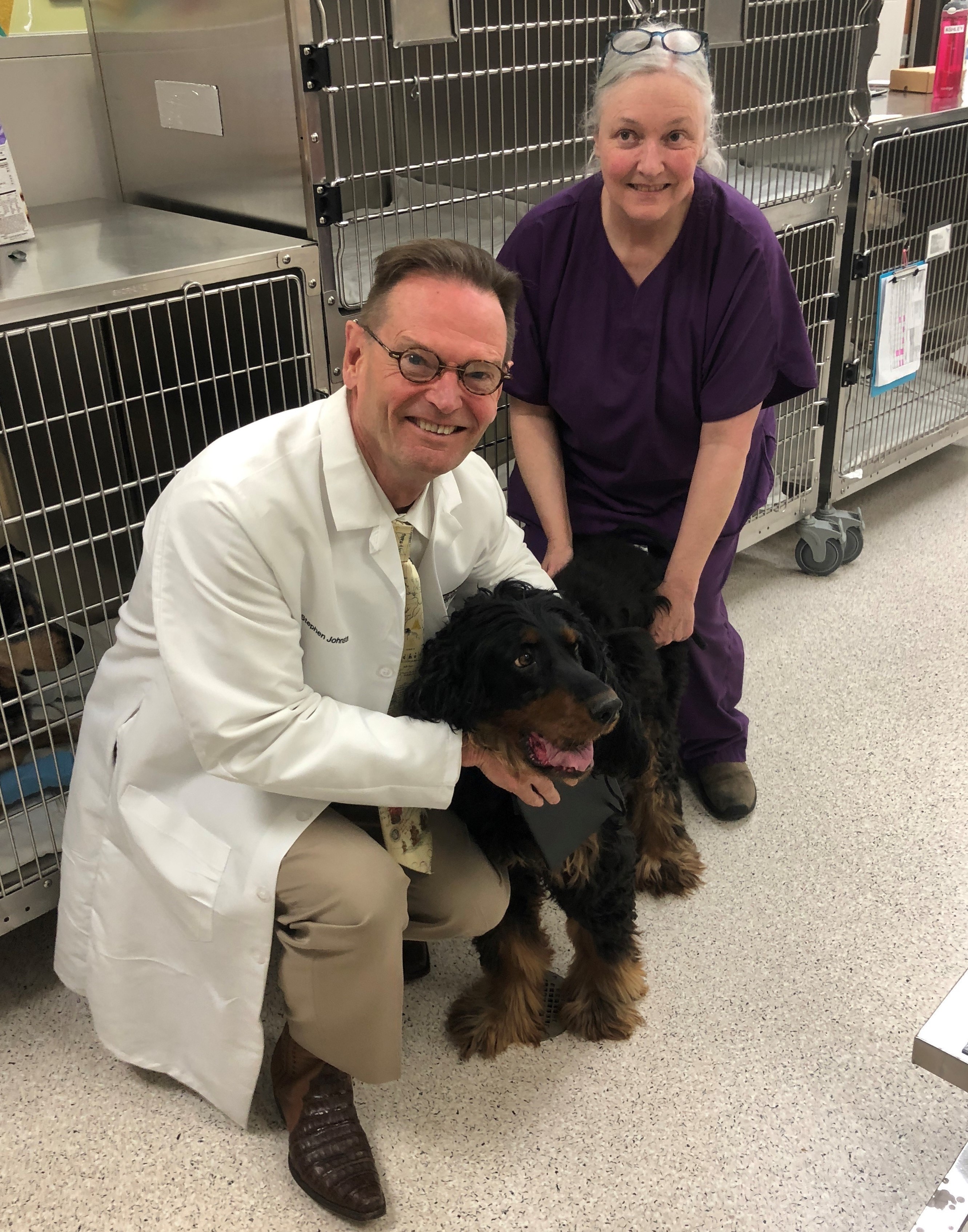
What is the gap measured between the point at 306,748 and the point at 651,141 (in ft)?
3.80

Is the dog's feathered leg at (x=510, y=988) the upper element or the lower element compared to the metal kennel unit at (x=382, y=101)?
lower

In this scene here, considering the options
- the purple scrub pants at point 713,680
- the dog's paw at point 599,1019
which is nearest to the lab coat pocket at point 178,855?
the dog's paw at point 599,1019

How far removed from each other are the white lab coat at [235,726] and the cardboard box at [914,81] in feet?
8.56

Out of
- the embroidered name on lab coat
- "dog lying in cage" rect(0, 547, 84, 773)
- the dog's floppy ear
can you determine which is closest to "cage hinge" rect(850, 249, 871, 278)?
the dog's floppy ear

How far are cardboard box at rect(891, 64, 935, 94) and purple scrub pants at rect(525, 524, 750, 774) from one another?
198 centimetres

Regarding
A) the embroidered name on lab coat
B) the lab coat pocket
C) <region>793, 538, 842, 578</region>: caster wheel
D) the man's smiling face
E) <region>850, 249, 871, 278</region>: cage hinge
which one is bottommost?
<region>793, 538, 842, 578</region>: caster wheel

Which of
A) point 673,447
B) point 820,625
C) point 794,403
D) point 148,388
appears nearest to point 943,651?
point 820,625

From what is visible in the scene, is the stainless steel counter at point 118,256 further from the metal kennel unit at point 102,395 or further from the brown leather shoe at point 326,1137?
the brown leather shoe at point 326,1137

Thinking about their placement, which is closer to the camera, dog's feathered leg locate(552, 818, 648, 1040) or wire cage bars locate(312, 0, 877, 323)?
dog's feathered leg locate(552, 818, 648, 1040)

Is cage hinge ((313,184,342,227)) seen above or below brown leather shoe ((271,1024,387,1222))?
above

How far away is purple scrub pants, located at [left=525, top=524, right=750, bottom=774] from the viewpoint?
7.30 ft

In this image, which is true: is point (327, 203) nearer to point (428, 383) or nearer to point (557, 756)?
point (428, 383)

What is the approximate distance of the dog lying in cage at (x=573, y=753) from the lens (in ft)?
4.70

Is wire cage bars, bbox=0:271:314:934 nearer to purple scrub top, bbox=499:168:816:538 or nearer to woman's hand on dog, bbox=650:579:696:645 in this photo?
purple scrub top, bbox=499:168:816:538
